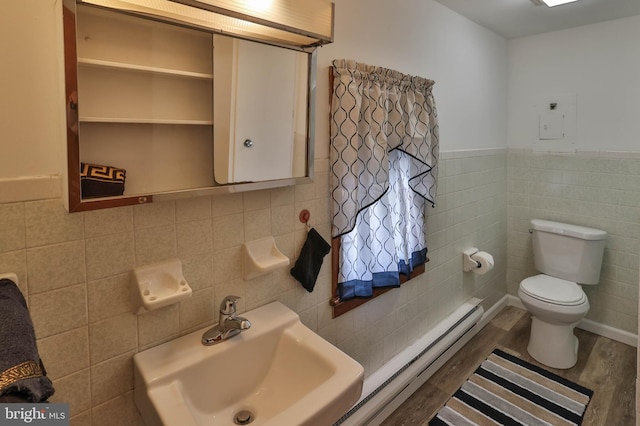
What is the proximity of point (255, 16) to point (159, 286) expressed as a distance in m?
0.87

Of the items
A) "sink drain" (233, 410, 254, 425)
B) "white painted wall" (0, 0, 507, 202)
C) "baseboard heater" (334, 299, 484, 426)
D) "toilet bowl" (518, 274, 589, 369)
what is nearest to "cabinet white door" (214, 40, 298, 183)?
"white painted wall" (0, 0, 507, 202)

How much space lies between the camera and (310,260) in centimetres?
150

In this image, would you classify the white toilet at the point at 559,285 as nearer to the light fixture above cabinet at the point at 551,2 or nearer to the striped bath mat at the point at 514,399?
the striped bath mat at the point at 514,399

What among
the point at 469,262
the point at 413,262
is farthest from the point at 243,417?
the point at 469,262

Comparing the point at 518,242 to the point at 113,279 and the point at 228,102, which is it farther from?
the point at 113,279

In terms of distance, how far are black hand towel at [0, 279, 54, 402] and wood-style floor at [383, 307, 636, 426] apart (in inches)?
69.4

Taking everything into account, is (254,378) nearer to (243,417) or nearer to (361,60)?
(243,417)

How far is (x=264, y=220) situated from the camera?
1.38 m

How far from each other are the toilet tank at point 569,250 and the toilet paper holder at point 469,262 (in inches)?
23.8

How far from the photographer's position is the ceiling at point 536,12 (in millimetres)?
2145

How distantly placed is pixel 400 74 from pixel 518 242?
2.03m

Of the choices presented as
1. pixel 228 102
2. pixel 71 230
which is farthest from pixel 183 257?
pixel 228 102

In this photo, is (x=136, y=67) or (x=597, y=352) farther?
(x=597, y=352)

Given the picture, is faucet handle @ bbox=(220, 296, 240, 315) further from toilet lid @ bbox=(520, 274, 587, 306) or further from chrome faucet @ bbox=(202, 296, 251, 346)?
toilet lid @ bbox=(520, 274, 587, 306)
